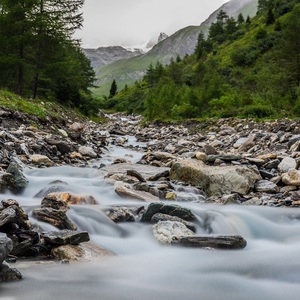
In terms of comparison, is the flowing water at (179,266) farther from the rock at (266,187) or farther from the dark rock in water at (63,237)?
the rock at (266,187)

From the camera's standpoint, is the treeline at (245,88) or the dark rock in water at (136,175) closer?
the dark rock in water at (136,175)

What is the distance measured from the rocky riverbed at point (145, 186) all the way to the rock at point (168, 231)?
0.6 inches

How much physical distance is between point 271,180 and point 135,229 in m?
4.43

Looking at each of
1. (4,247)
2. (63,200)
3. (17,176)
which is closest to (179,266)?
(4,247)

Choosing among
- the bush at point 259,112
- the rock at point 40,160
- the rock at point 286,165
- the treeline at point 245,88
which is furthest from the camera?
the treeline at point 245,88

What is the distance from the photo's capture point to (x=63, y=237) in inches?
187

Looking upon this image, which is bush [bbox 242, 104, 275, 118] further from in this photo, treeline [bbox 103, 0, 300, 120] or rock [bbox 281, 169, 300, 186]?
rock [bbox 281, 169, 300, 186]

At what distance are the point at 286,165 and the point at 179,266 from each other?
6023 millimetres

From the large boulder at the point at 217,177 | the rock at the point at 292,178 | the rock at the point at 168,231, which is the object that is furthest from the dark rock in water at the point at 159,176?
the rock at the point at 168,231

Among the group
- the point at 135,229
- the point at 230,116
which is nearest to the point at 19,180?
the point at 135,229

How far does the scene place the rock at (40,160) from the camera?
10685 millimetres

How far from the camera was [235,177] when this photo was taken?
29.1 feet

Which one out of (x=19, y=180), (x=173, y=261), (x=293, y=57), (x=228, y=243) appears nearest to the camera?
(x=173, y=261)

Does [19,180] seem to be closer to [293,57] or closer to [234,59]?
[293,57]
